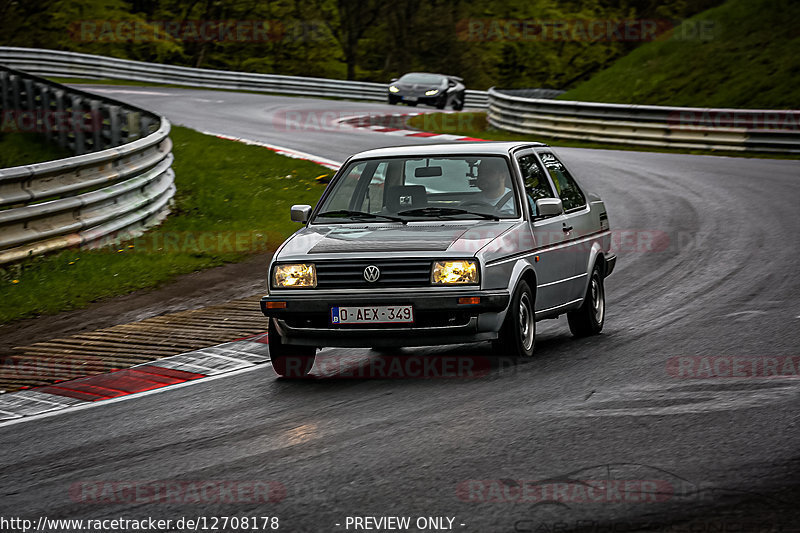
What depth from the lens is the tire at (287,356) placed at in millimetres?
7922

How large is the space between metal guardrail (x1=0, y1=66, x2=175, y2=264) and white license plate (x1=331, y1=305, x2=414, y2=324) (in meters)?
5.49

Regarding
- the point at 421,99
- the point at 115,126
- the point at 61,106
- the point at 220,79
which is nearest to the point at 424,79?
the point at 421,99

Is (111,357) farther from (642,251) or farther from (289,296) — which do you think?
(642,251)

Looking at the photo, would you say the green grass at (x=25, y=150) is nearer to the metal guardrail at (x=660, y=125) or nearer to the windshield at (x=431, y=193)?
the metal guardrail at (x=660, y=125)

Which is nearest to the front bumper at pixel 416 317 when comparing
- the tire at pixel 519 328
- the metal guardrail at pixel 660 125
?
the tire at pixel 519 328

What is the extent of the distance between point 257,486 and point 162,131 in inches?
470

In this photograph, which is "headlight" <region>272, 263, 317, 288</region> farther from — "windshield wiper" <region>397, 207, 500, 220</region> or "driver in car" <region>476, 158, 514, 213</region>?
"driver in car" <region>476, 158, 514, 213</region>

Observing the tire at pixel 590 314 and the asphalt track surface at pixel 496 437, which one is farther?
the tire at pixel 590 314

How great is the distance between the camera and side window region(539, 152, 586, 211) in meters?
9.34

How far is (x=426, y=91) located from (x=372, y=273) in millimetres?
31098

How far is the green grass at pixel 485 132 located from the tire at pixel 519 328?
57.7 feet

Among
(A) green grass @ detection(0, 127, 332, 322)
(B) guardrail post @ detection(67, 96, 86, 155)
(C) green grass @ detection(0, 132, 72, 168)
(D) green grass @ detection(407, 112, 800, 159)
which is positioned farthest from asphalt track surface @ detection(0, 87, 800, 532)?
(D) green grass @ detection(407, 112, 800, 159)

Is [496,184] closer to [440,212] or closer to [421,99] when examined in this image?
[440,212]

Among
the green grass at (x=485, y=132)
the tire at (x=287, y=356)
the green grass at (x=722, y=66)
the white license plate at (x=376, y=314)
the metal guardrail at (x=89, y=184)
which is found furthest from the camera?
the green grass at (x=722, y=66)
